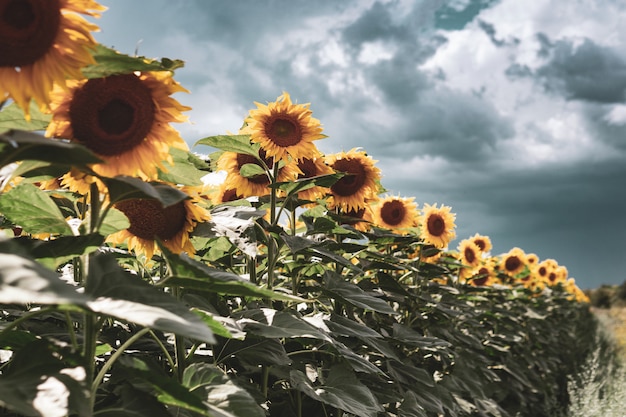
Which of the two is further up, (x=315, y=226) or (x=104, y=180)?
(x=315, y=226)

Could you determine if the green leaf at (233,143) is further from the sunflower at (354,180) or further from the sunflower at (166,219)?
the sunflower at (354,180)

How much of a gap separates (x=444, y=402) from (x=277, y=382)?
1303 mm

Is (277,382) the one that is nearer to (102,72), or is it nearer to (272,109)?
(272,109)

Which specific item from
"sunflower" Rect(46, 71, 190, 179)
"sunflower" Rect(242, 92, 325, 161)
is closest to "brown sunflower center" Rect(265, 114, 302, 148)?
"sunflower" Rect(242, 92, 325, 161)

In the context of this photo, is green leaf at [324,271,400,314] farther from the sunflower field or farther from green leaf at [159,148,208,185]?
green leaf at [159,148,208,185]

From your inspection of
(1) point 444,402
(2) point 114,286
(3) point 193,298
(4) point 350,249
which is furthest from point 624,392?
(2) point 114,286

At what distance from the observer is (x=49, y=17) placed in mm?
999

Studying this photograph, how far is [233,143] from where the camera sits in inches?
79.0

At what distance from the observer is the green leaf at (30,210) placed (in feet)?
4.12

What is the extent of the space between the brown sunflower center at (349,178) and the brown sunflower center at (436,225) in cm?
155

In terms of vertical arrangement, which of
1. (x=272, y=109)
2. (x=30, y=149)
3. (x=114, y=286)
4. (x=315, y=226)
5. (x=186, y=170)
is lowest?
(x=114, y=286)

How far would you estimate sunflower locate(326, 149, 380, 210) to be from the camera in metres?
2.75

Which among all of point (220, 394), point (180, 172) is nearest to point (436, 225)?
point (180, 172)

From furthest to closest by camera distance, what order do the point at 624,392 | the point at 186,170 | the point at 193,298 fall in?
the point at 624,392, the point at 193,298, the point at 186,170
